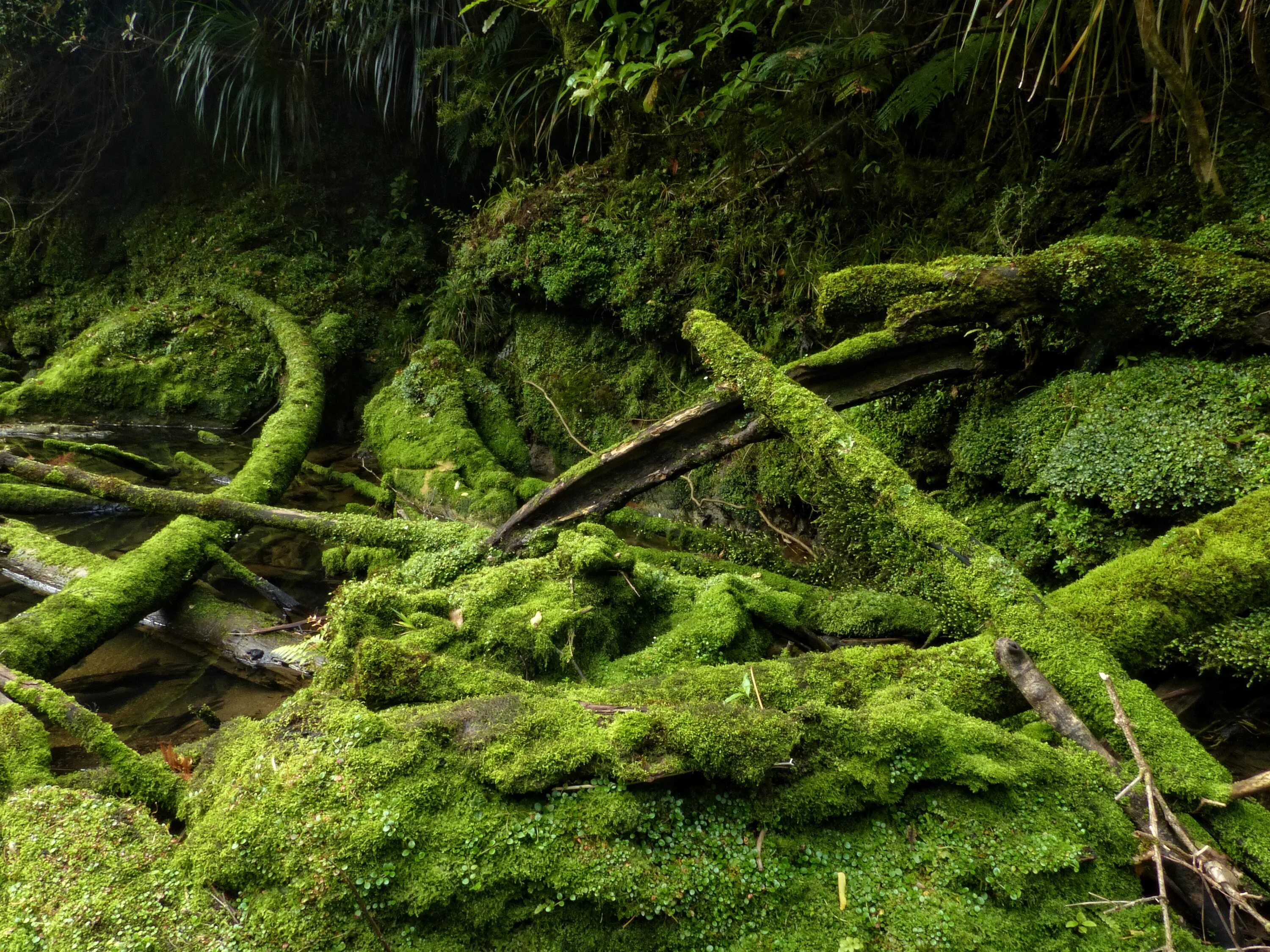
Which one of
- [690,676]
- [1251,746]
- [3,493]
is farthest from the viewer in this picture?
[3,493]

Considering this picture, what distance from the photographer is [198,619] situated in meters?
3.92

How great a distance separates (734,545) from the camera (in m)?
4.22

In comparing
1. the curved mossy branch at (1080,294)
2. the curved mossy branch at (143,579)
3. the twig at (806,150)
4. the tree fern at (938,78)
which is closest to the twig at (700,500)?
the curved mossy branch at (1080,294)

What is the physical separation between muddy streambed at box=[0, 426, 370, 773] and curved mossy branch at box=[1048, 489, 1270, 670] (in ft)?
12.3

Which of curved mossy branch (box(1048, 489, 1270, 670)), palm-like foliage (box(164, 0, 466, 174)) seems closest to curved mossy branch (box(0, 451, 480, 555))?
curved mossy branch (box(1048, 489, 1270, 670))

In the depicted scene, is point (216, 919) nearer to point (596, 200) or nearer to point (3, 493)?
point (3, 493)

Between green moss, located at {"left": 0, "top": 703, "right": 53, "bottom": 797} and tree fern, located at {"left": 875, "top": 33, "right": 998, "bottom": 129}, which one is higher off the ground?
tree fern, located at {"left": 875, "top": 33, "right": 998, "bottom": 129}

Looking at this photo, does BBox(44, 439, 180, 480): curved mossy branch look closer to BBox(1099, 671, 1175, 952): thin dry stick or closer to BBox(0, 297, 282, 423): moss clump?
BBox(0, 297, 282, 423): moss clump

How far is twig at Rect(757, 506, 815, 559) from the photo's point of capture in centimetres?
434

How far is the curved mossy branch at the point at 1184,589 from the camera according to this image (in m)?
2.18

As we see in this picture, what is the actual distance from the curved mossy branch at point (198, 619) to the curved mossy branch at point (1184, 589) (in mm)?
3812

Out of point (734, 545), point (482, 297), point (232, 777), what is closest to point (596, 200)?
point (482, 297)

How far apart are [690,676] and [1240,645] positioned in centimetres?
186

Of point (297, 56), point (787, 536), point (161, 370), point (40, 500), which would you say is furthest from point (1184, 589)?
point (297, 56)
